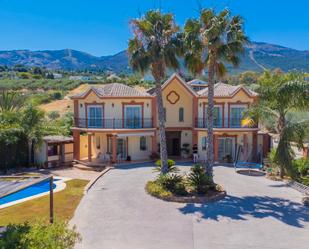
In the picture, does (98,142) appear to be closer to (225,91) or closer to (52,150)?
(52,150)

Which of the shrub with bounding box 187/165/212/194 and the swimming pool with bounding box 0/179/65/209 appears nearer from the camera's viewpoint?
the shrub with bounding box 187/165/212/194

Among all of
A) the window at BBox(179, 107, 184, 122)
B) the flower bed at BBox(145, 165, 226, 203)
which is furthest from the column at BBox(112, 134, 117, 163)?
the flower bed at BBox(145, 165, 226, 203)

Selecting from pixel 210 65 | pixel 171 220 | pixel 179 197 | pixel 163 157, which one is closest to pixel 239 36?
pixel 210 65

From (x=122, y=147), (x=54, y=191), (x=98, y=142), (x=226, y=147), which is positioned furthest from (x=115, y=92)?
(x=54, y=191)

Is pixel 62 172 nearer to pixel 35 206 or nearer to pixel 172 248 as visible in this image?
pixel 35 206

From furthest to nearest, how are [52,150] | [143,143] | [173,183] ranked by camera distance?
[143,143], [52,150], [173,183]

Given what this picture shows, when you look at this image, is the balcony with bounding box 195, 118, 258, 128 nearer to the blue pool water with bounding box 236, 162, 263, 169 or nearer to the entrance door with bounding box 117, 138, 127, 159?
the blue pool water with bounding box 236, 162, 263, 169

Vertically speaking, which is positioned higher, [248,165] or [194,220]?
[248,165]
